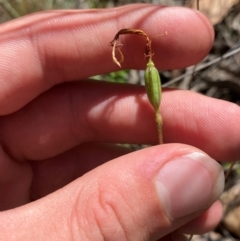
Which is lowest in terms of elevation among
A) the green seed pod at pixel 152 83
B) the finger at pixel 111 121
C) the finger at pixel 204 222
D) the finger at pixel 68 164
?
the finger at pixel 204 222

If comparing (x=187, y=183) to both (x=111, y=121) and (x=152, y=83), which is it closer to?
(x=152, y=83)

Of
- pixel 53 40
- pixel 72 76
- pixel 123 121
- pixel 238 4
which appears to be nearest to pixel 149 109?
pixel 123 121

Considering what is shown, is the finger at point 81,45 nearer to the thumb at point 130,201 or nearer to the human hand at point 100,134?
the human hand at point 100,134

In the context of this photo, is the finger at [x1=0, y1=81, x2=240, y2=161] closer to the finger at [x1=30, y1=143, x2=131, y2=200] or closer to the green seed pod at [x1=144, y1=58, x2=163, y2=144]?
the finger at [x1=30, y1=143, x2=131, y2=200]

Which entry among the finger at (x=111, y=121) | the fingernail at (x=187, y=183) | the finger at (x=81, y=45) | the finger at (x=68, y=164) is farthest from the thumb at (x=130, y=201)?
the finger at (x=68, y=164)

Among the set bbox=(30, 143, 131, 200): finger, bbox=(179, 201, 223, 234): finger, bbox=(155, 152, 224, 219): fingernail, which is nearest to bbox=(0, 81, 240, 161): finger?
bbox=(30, 143, 131, 200): finger

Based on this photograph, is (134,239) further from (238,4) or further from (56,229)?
(238,4)

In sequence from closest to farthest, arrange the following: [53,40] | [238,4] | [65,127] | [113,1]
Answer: [53,40], [65,127], [238,4], [113,1]

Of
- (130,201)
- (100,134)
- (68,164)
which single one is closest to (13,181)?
(68,164)
